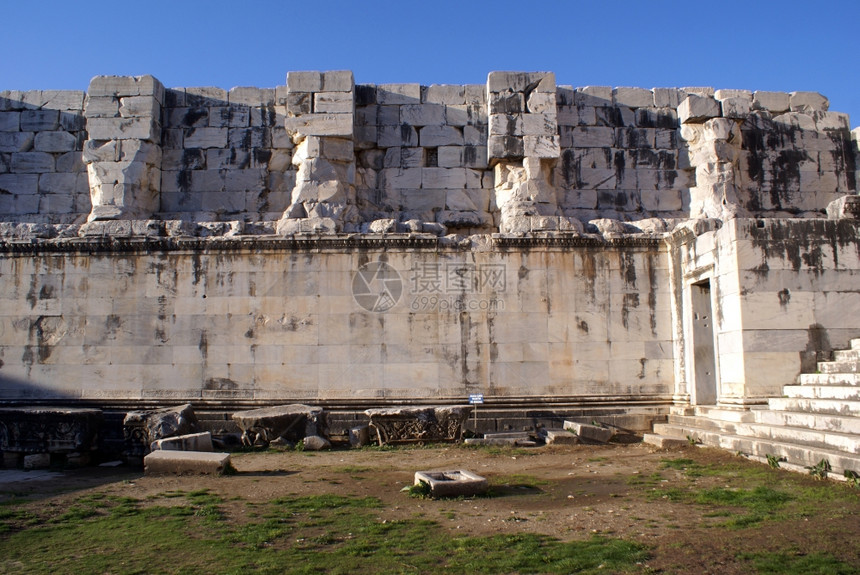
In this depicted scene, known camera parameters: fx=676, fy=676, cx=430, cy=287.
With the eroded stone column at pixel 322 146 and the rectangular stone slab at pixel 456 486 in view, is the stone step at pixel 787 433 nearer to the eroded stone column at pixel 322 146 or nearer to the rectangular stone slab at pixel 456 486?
the rectangular stone slab at pixel 456 486

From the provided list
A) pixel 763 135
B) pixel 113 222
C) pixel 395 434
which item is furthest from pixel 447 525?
pixel 763 135

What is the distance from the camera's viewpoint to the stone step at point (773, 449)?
7550 millimetres

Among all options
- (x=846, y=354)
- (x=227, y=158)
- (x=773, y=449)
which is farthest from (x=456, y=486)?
(x=227, y=158)

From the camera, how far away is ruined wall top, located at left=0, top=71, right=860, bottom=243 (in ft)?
45.4

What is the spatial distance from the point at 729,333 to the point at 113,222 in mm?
11757

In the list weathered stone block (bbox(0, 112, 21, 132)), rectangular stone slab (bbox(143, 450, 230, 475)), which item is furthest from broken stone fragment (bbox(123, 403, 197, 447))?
weathered stone block (bbox(0, 112, 21, 132))

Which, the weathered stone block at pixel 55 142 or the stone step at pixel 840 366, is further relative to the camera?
the weathered stone block at pixel 55 142

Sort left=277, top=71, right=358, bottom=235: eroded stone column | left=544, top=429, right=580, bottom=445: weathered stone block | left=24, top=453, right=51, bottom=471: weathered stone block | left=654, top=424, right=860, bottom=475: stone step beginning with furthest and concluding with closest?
left=277, top=71, right=358, bottom=235: eroded stone column < left=544, top=429, right=580, bottom=445: weathered stone block < left=24, top=453, right=51, bottom=471: weathered stone block < left=654, top=424, right=860, bottom=475: stone step

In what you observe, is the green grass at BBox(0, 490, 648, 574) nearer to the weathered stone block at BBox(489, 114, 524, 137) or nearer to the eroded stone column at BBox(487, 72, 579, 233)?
the eroded stone column at BBox(487, 72, 579, 233)

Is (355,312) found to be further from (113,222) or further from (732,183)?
(732,183)

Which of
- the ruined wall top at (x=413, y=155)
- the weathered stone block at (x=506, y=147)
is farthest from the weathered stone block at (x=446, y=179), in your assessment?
the weathered stone block at (x=506, y=147)

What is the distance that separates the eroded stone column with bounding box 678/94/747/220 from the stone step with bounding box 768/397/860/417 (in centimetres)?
461

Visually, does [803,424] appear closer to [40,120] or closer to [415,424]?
[415,424]

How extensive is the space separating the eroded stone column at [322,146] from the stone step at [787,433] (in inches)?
303
